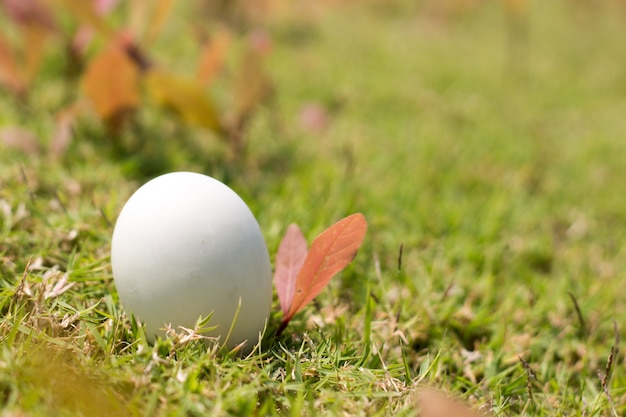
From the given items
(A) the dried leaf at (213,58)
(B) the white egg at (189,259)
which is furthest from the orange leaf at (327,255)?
(A) the dried leaf at (213,58)

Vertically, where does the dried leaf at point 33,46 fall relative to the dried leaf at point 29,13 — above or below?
below

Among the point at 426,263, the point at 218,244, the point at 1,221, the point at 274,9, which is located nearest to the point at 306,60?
the point at 274,9

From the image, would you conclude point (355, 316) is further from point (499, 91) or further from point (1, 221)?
point (499, 91)

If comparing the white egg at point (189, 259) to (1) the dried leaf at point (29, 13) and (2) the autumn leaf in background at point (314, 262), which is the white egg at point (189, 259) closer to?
(2) the autumn leaf in background at point (314, 262)

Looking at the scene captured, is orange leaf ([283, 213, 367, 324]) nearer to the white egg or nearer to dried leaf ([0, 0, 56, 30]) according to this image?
the white egg

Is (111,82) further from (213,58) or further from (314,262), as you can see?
(314,262)

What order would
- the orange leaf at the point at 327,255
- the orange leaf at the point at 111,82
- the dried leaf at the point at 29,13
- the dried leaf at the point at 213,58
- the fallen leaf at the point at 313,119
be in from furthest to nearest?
the fallen leaf at the point at 313,119
the dried leaf at the point at 213,58
the dried leaf at the point at 29,13
the orange leaf at the point at 111,82
the orange leaf at the point at 327,255
